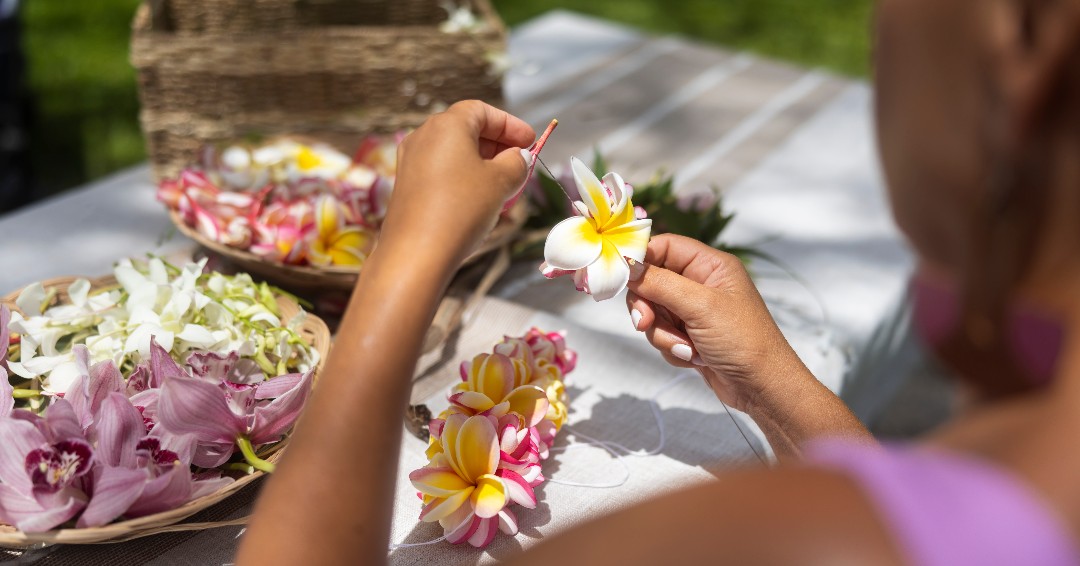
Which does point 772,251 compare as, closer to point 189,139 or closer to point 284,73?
point 284,73

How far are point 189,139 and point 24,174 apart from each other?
51.4 inches

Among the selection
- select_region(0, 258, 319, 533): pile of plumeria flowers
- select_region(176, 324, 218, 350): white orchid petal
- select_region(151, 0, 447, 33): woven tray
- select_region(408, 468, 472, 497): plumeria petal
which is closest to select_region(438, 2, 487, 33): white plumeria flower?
select_region(151, 0, 447, 33): woven tray

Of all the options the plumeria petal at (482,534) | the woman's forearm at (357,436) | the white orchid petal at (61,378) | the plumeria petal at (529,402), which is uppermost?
the woman's forearm at (357,436)

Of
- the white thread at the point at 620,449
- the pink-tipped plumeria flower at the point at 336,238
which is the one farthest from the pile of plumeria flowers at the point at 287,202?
the white thread at the point at 620,449

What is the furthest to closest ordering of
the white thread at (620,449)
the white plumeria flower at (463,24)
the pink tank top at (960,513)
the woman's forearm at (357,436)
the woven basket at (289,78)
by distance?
the white plumeria flower at (463,24) → the woven basket at (289,78) → the white thread at (620,449) → the woman's forearm at (357,436) → the pink tank top at (960,513)

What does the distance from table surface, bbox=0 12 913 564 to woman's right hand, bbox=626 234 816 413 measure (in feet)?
0.46

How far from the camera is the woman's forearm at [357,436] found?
640 millimetres

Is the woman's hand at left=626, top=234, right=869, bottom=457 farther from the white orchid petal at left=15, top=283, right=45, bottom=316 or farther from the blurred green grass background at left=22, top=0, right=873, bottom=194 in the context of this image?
the blurred green grass background at left=22, top=0, right=873, bottom=194

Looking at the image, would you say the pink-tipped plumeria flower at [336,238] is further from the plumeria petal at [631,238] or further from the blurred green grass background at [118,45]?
the blurred green grass background at [118,45]

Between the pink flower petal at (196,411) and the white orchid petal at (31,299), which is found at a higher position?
the pink flower petal at (196,411)

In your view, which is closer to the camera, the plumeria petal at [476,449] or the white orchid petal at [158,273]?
the plumeria petal at [476,449]

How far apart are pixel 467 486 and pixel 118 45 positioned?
337 cm

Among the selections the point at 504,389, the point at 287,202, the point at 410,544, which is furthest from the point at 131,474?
the point at 287,202

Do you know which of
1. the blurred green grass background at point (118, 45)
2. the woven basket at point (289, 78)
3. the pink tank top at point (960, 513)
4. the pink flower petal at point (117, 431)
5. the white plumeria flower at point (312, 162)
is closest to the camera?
the pink tank top at point (960, 513)
